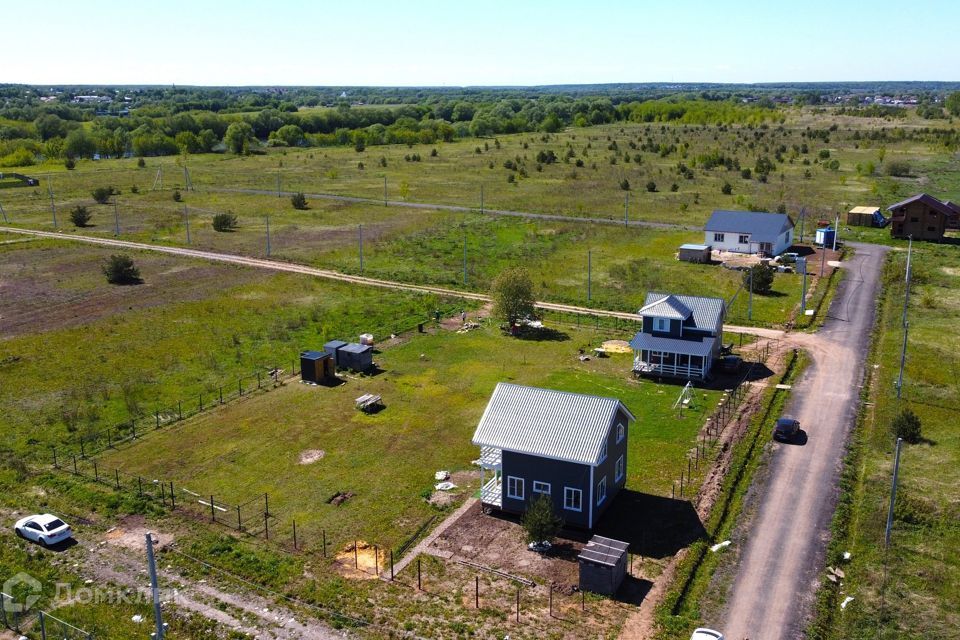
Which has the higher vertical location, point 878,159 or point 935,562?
point 878,159

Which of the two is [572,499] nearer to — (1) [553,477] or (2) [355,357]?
(1) [553,477]

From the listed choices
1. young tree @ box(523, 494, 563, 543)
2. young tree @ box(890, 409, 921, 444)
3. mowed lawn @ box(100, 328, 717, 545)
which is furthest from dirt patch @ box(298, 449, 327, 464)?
young tree @ box(890, 409, 921, 444)

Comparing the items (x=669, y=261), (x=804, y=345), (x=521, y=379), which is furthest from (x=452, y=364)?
(x=669, y=261)

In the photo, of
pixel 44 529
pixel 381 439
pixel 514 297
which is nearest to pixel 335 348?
pixel 381 439

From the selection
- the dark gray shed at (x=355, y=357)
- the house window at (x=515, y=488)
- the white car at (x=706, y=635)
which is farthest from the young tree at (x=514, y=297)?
the white car at (x=706, y=635)

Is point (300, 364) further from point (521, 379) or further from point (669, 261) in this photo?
point (669, 261)

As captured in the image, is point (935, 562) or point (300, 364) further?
point (300, 364)

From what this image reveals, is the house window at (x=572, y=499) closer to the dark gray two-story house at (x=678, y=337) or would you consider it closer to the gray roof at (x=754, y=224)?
the dark gray two-story house at (x=678, y=337)
